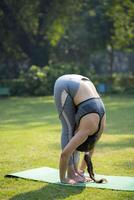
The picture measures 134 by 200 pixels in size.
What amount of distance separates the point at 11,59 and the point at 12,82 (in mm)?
8223

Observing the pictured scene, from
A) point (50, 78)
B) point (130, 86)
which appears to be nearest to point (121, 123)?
point (50, 78)

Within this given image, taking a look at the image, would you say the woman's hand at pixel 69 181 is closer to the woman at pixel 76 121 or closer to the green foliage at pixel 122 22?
the woman at pixel 76 121

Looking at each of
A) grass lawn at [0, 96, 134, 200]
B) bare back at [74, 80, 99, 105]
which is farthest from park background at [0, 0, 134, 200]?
bare back at [74, 80, 99, 105]

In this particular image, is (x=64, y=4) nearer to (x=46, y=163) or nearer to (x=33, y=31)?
(x=33, y=31)

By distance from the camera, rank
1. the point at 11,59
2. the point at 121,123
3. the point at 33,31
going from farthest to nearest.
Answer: the point at 11,59 < the point at 33,31 < the point at 121,123

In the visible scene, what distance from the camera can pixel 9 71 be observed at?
4178cm

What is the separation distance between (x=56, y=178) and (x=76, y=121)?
3.05 ft

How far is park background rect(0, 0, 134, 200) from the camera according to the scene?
28.2 feet

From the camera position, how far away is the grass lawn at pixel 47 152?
6.70 m

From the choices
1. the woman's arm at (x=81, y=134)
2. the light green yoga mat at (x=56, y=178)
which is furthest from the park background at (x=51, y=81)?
the woman's arm at (x=81, y=134)

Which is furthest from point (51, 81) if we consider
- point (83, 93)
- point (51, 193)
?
point (51, 193)

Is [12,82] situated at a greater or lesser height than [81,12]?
lesser

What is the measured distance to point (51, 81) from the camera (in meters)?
31.8

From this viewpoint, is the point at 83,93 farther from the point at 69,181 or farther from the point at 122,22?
the point at 122,22
